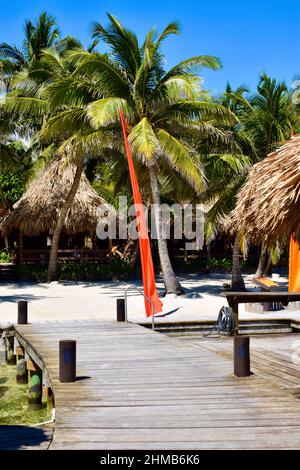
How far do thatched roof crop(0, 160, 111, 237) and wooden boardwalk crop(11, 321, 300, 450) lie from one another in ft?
49.7

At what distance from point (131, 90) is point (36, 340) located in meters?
10.3

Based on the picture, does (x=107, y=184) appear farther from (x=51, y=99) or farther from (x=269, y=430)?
(x=269, y=430)

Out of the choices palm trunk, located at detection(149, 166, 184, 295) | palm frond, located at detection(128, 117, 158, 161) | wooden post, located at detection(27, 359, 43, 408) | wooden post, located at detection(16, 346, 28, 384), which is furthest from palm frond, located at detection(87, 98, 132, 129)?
wooden post, located at detection(27, 359, 43, 408)

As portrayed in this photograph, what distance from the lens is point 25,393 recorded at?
8.20 meters

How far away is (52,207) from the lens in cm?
2250

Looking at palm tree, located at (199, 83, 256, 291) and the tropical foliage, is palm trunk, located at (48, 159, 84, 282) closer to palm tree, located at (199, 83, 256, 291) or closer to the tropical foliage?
the tropical foliage

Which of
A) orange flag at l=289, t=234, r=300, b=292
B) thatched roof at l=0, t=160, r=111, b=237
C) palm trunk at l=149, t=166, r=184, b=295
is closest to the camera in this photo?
orange flag at l=289, t=234, r=300, b=292

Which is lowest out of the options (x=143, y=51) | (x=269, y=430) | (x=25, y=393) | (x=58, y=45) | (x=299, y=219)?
(x=25, y=393)

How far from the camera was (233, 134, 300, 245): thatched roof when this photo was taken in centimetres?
665

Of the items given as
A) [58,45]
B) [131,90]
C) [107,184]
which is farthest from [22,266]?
[58,45]

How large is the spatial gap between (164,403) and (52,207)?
18.3 meters

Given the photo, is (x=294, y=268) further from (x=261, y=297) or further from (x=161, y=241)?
(x=161, y=241)
